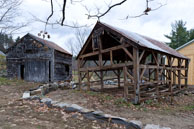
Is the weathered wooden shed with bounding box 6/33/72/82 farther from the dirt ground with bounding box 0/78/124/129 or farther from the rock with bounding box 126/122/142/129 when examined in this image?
the rock with bounding box 126/122/142/129

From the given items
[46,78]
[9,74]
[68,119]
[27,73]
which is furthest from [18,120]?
[9,74]

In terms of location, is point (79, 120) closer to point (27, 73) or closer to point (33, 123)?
point (33, 123)

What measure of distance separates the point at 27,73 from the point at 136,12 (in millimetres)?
15114

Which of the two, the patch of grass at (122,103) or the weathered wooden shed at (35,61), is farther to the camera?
the weathered wooden shed at (35,61)

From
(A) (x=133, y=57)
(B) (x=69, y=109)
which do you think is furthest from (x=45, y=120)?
(A) (x=133, y=57)

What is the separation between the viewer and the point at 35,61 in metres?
15.2

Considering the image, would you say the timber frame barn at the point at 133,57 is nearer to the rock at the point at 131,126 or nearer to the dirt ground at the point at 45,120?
the rock at the point at 131,126

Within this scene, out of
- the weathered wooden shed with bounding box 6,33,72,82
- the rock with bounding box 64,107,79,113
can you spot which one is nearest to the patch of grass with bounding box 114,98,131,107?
the rock with bounding box 64,107,79,113

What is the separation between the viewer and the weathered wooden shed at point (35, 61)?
580 inches

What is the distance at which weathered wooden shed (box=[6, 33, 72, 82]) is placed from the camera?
14734 millimetres

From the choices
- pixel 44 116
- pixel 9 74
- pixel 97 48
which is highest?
pixel 97 48

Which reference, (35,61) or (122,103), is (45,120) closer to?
(122,103)

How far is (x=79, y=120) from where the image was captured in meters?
4.46

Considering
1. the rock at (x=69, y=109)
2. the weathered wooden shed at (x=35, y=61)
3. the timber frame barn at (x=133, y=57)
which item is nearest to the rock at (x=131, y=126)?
the rock at (x=69, y=109)
